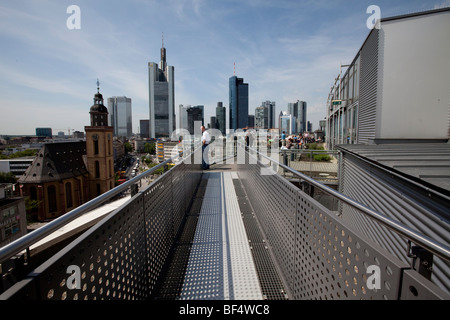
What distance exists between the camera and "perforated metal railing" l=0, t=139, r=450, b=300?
1.08 metres

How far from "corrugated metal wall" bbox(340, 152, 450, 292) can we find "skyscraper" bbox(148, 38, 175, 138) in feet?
554

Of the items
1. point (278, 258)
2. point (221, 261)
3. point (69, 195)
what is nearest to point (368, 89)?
point (278, 258)

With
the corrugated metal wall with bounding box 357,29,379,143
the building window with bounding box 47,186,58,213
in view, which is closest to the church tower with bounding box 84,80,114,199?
the building window with bounding box 47,186,58,213

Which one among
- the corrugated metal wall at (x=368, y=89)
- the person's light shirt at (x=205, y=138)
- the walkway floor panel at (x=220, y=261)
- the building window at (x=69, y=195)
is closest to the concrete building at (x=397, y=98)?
the corrugated metal wall at (x=368, y=89)

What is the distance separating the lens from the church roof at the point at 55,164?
4966 centimetres

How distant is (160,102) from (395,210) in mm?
177756

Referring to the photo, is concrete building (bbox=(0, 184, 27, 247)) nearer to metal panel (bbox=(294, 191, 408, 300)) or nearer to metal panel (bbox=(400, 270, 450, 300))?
metal panel (bbox=(294, 191, 408, 300))

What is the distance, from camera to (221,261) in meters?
3.06

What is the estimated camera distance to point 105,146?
57188 mm

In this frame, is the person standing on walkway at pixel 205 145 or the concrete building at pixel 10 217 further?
the concrete building at pixel 10 217

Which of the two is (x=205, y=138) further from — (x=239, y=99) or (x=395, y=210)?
(x=239, y=99)

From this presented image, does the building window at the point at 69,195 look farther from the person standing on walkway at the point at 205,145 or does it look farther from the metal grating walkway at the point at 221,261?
the metal grating walkway at the point at 221,261

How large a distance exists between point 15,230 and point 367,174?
46.2 metres
